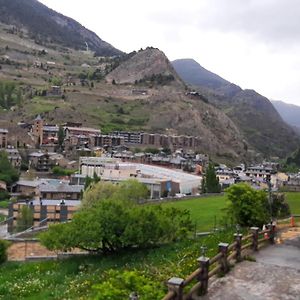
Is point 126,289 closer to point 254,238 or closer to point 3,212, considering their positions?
point 254,238

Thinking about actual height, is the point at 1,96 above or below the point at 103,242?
above

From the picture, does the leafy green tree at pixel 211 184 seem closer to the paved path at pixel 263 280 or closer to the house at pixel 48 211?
the house at pixel 48 211

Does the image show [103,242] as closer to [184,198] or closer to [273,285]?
[273,285]

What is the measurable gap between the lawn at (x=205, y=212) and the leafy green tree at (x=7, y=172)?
4234 centimetres

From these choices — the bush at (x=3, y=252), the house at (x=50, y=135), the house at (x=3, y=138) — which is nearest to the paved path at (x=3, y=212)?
the house at (x=3, y=138)

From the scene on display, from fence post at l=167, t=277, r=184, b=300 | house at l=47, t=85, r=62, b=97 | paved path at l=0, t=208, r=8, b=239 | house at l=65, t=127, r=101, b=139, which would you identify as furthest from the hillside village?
house at l=47, t=85, r=62, b=97

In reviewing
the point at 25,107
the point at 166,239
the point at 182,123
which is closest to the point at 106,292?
the point at 166,239

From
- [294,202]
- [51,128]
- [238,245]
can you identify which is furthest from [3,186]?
[238,245]

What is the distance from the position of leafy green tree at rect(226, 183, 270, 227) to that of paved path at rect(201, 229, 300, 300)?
5279mm

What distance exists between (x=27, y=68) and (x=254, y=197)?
521 feet

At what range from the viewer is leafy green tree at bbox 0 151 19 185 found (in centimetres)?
7588

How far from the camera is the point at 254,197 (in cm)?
2211

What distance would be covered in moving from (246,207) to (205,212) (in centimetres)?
1060

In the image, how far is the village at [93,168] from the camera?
63103 millimetres
